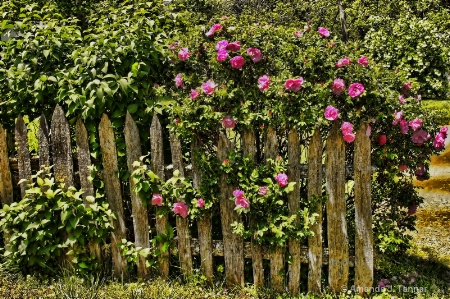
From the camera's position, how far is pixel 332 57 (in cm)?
320

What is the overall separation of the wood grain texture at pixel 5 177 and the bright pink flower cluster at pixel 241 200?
Answer: 6.33 feet

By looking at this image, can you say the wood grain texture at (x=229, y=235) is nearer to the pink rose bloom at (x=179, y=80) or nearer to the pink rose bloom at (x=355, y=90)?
the pink rose bloom at (x=179, y=80)

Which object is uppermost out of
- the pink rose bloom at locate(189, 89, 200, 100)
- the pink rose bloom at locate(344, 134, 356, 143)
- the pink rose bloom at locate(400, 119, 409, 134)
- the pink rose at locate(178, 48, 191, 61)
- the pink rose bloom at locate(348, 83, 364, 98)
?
the pink rose at locate(178, 48, 191, 61)

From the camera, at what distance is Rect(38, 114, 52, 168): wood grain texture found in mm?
3500

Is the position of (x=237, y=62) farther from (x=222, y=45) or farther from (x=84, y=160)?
(x=84, y=160)

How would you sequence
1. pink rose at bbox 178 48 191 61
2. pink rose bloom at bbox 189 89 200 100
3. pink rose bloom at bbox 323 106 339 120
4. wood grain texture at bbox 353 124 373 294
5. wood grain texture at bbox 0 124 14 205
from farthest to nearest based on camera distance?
1. wood grain texture at bbox 0 124 14 205
2. pink rose at bbox 178 48 191 61
3. pink rose bloom at bbox 189 89 200 100
4. wood grain texture at bbox 353 124 373 294
5. pink rose bloom at bbox 323 106 339 120

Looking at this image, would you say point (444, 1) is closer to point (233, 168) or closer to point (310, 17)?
point (310, 17)

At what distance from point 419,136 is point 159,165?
6.30 ft

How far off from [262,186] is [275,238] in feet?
1.28

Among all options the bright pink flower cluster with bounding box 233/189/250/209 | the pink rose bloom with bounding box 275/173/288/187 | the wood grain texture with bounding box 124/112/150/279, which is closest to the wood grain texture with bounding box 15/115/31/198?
the wood grain texture with bounding box 124/112/150/279

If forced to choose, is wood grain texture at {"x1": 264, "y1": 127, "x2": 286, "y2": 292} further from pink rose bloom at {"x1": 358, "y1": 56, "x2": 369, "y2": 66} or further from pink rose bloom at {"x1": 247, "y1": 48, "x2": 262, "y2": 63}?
pink rose bloom at {"x1": 358, "y1": 56, "x2": 369, "y2": 66}

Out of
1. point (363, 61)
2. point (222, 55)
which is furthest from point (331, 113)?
point (222, 55)

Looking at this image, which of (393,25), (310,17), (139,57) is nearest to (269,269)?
(139,57)

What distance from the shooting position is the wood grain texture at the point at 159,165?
11.1 ft
